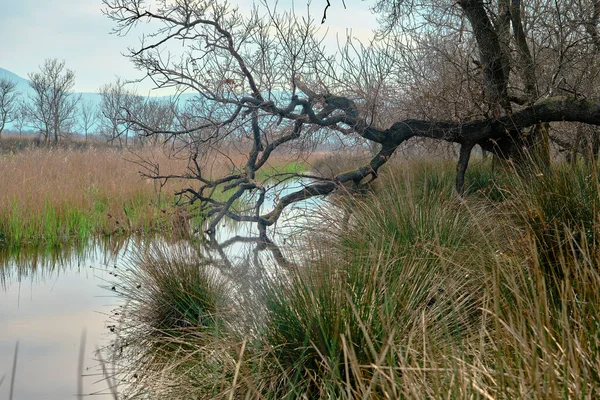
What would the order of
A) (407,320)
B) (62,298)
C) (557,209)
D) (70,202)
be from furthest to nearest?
1. (70,202)
2. (62,298)
3. (557,209)
4. (407,320)

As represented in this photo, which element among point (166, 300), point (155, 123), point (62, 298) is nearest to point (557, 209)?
point (166, 300)

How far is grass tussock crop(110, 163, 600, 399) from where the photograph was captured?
1.94m

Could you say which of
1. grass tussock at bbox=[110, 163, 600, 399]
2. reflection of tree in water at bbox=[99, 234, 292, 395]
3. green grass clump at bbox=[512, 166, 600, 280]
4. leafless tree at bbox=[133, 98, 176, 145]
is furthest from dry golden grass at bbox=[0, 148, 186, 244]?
green grass clump at bbox=[512, 166, 600, 280]

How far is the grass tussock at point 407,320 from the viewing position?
1944 mm

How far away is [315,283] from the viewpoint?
10.2 feet

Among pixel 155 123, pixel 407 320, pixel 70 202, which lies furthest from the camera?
pixel 70 202

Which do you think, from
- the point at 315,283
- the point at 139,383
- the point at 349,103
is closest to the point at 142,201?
the point at 349,103

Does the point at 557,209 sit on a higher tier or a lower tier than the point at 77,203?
higher

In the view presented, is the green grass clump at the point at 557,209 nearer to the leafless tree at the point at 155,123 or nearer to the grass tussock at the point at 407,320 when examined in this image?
the grass tussock at the point at 407,320

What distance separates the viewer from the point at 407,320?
3.21 metres

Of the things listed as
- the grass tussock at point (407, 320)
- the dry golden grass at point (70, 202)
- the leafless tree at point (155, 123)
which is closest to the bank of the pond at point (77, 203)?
the dry golden grass at point (70, 202)

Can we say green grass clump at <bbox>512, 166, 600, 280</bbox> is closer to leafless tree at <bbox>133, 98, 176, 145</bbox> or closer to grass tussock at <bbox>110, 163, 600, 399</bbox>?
grass tussock at <bbox>110, 163, 600, 399</bbox>

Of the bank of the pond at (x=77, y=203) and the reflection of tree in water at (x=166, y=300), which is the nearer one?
the reflection of tree in water at (x=166, y=300)

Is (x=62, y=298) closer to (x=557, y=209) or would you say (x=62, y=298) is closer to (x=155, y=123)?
(x=155, y=123)
